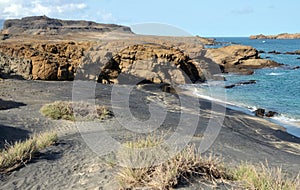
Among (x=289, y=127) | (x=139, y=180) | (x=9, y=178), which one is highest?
(x=139, y=180)

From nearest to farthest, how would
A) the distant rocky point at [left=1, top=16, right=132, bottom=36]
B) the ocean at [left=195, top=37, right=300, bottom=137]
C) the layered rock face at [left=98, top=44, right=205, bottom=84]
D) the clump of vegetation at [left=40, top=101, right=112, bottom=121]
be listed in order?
1. the clump of vegetation at [left=40, top=101, right=112, bottom=121]
2. the ocean at [left=195, top=37, right=300, bottom=137]
3. the layered rock face at [left=98, top=44, right=205, bottom=84]
4. the distant rocky point at [left=1, top=16, right=132, bottom=36]

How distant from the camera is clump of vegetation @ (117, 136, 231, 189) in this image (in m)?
5.26

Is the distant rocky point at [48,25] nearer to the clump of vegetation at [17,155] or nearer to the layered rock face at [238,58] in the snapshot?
the layered rock face at [238,58]

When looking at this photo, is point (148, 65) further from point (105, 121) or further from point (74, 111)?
point (105, 121)

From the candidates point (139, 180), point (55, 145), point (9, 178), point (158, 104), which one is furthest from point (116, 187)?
point (158, 104)

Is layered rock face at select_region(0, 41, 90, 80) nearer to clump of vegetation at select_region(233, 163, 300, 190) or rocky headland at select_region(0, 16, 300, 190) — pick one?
rocky headland at select_region(0, 16, 300, 190)

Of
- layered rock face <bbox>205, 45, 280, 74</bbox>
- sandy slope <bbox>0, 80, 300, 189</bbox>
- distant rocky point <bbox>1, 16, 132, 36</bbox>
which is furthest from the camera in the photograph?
distant rocky point <bbox>1, 16, 132, 36</bbox>

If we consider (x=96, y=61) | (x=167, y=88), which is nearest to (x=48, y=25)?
(x=96, y=61)

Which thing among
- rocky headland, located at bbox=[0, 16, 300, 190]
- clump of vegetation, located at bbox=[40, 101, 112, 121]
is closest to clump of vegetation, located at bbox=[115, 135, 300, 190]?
rocky headland, located at bbox=[0, 16, 300, 190]

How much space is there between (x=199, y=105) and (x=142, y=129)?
8.90 meters

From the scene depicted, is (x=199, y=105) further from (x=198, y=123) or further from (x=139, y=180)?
(x=139, y=180)

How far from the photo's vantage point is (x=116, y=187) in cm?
562

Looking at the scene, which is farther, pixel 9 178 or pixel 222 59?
pixel 222 59

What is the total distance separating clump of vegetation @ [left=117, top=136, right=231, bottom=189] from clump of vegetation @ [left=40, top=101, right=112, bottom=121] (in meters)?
6.37
